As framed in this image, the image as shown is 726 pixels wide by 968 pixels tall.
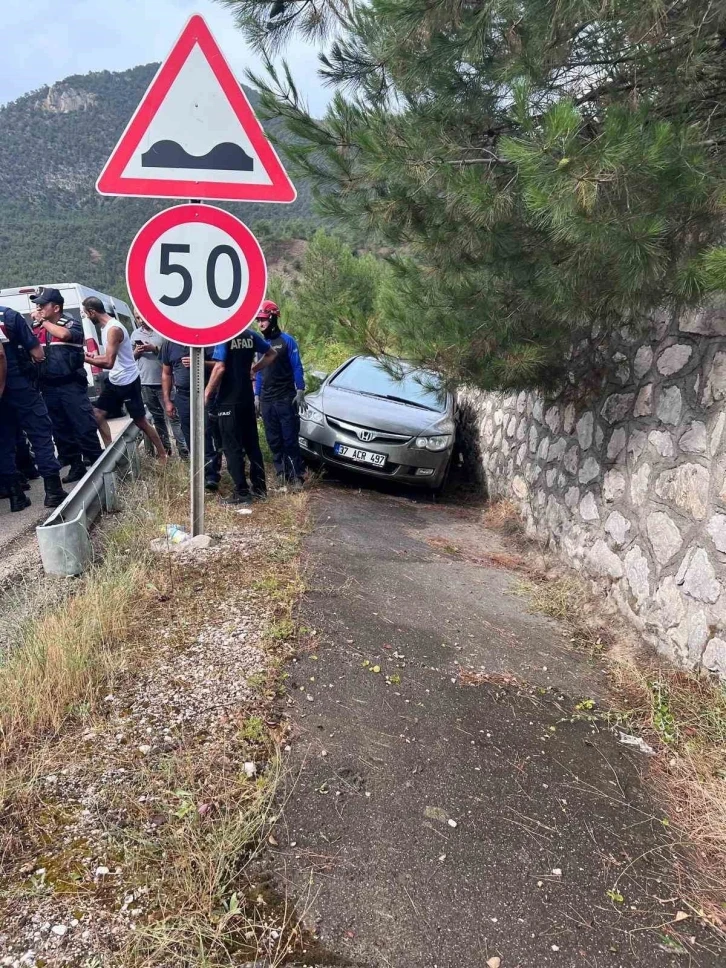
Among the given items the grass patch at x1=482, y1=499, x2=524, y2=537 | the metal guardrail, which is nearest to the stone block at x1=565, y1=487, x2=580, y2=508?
the grass patch at x1=482, y1=499, x2=524, y2=537

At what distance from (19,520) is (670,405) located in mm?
5145

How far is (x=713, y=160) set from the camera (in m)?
2.92

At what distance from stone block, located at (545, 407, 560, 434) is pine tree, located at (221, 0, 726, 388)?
563 mm

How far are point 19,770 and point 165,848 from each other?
61 cm

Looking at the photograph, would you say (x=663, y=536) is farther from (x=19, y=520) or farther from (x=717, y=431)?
(x=19, y=520)

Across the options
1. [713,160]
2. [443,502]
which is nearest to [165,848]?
[713,160]

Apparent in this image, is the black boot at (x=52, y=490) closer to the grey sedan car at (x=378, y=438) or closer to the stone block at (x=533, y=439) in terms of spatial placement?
the grey sedan car at (x=378, y=438)

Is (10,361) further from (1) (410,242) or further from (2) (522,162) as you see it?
(2) (522,162)

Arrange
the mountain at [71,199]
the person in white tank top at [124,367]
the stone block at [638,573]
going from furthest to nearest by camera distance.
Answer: the mountain at [71,199] → the person in white tank top at [124,367] → the stone block at [638,573]

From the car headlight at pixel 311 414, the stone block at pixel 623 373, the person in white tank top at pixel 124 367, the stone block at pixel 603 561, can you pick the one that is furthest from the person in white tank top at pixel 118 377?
the stone block at pixel 623 373

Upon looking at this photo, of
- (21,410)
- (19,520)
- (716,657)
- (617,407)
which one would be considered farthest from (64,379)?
(716,657)

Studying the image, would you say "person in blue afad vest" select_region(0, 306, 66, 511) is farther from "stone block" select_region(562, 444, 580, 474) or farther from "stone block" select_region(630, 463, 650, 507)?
"stone block" select_region(630, 463, 650, 507)

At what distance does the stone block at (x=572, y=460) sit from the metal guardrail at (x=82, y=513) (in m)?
3.32

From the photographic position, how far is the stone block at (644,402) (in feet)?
12.8
